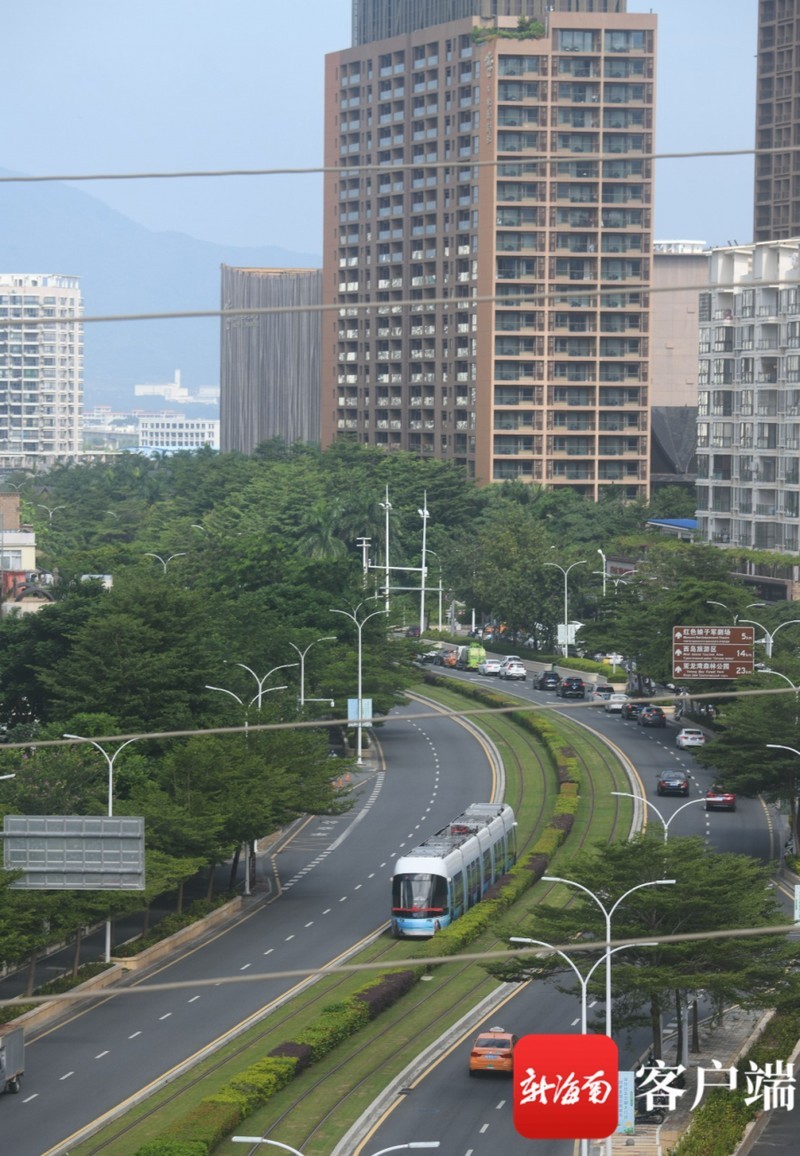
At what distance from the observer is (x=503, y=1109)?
139 feet

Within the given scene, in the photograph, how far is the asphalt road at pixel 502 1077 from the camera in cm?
4000

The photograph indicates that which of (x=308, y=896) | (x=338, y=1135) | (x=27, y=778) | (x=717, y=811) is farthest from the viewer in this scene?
(x=717, y=811)

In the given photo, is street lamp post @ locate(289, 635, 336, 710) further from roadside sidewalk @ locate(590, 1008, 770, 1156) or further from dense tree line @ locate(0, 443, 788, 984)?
roadside sidewalk @ locate(590, 1008, 770, 1156)

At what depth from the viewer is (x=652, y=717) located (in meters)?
95.7

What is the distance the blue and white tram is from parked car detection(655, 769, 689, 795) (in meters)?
17.2

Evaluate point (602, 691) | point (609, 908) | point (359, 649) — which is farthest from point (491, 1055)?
point (602, 691)

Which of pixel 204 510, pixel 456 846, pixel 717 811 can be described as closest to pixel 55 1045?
pixel 456 846

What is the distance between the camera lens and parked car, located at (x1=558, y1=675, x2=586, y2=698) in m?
102

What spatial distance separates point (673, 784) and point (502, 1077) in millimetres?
34937

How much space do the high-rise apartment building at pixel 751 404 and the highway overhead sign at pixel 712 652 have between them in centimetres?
4154

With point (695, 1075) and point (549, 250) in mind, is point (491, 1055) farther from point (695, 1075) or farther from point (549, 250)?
point (549, 250)

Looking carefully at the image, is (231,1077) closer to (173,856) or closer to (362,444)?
(173,856)

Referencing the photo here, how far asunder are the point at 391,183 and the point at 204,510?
37951 mm

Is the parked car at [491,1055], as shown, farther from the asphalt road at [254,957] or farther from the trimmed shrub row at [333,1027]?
the asphalt road at [254,957]
